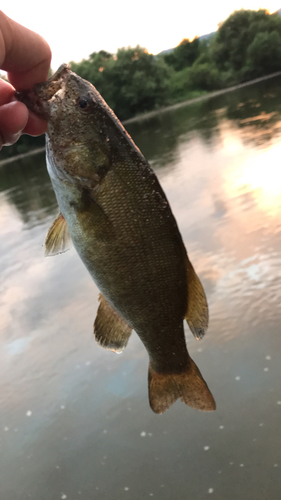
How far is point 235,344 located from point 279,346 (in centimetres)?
53

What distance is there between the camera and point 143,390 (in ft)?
15.8

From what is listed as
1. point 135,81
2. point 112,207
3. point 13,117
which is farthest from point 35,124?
point 135,81

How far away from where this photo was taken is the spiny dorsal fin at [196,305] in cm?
193

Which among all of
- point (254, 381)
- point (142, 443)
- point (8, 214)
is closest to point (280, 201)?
point (254, 381)

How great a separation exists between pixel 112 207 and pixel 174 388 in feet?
3.31

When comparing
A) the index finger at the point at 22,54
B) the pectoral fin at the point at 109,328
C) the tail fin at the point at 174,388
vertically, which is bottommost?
the tail fin at the point at 174,388

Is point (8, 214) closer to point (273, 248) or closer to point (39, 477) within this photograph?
point (273, 248)

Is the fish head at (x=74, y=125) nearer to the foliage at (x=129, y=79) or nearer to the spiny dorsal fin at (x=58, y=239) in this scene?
the spiny dorsal fin at (x=58, y=239)

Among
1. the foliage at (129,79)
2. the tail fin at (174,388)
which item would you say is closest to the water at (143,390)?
the tail fin at (174,388)

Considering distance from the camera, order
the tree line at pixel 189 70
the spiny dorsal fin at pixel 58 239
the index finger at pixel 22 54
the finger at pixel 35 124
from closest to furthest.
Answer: the index finger at pixel 22 54 < the finger at pixel 35 124 < the spiny dorsal fin at pixel 58 239 < the tree line at pixel 189 70

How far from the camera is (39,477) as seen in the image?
13.6ft

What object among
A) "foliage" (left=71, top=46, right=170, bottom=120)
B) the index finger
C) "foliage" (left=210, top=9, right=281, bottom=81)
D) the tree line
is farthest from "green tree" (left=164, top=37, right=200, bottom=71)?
the index finger

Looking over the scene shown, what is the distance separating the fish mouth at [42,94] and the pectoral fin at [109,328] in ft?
3.12

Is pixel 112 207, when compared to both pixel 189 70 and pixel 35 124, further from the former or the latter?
pixel 189 70
